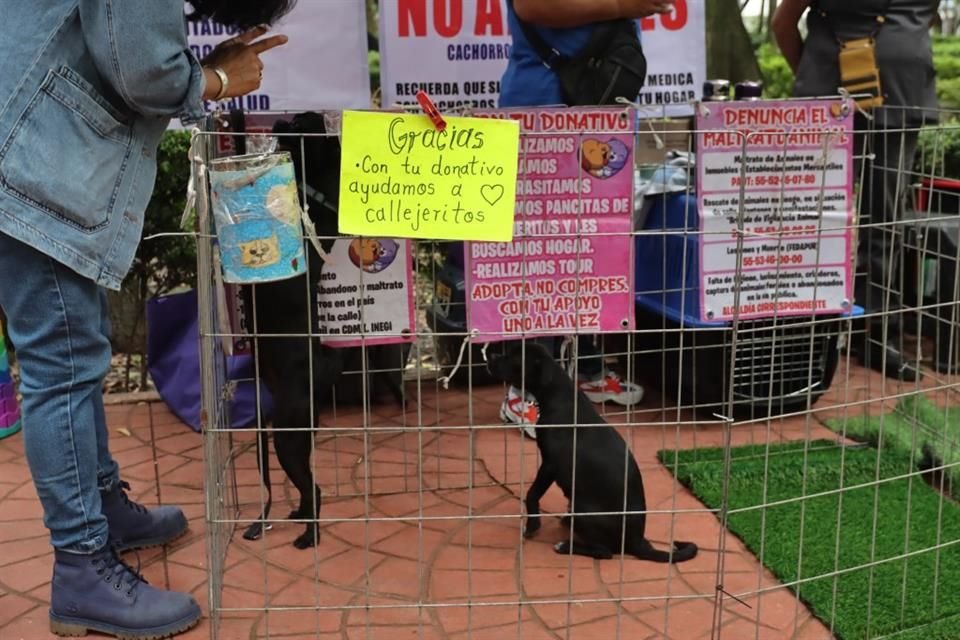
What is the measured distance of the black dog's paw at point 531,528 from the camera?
3021 millimetres

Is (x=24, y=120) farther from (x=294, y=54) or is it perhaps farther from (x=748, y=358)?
(x=748, y=358)

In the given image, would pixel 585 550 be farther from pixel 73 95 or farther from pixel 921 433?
pixel 73 95

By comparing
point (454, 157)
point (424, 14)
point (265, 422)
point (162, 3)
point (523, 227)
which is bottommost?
point (265, 422)

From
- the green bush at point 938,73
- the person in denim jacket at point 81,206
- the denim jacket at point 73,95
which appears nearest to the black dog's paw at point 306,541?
the person in denim jacket at point 81,206

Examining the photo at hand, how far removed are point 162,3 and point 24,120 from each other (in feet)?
1.27

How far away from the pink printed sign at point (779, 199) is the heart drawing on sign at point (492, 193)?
127 centimetres

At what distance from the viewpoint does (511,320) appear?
2650mm

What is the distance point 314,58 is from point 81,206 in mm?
2209

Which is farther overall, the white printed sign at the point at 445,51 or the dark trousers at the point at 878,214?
the white printed sign at the point at 445,51

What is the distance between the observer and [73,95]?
213 cm

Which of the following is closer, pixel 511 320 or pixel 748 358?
pixel 511 320

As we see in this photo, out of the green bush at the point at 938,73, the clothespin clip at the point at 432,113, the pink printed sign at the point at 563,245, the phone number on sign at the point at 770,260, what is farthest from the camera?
the green bush at the point at 938,73

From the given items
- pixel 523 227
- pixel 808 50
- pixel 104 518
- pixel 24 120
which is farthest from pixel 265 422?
pixel 808 50

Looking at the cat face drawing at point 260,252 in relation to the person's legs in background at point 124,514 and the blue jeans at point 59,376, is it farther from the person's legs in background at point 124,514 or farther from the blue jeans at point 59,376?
the person's legs in background at point 124,514
